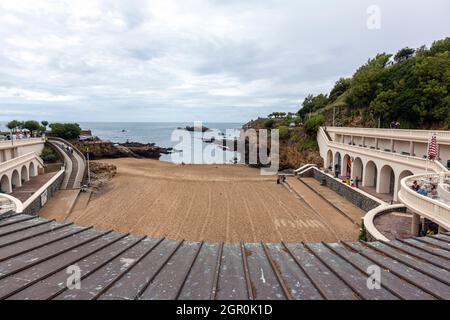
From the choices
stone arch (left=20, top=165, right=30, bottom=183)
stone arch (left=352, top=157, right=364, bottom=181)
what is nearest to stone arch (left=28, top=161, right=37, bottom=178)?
stone arch (left=20, top=165, right=30, bottom=183)

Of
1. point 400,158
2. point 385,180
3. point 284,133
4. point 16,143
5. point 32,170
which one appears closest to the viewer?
point 400,158

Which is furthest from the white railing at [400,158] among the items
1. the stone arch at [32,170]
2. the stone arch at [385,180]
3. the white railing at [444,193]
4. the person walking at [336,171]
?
the stone arch at [32,170]

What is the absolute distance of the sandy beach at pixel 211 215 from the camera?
16.4m

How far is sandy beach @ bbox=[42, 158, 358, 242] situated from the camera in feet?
53.8

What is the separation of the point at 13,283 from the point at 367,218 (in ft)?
44.6

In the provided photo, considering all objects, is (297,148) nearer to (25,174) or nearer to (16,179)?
(25,174)

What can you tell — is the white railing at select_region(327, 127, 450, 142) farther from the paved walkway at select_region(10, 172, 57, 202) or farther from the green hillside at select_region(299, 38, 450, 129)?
the paved walkway at select_region(10, 172, 57, 202)

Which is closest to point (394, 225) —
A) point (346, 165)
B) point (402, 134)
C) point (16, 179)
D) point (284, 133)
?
point (402, 134)

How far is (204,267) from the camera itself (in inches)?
201

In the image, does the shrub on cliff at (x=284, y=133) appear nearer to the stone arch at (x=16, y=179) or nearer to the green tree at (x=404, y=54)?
the green tree at (x=404, y=54)

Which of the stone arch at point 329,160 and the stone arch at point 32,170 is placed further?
the stone arch at point 329,160

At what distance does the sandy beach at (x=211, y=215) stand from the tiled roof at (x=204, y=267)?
975cm

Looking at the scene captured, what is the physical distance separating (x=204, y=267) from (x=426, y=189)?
12035mm
